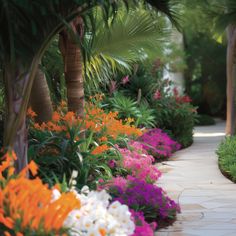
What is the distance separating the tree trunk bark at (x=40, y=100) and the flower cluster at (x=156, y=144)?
2.60 m

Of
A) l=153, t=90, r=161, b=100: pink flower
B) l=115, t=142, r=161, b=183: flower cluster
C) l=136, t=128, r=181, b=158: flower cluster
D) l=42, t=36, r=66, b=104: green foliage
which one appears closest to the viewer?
l=115, t=142, r=161, b=183: flower cluster

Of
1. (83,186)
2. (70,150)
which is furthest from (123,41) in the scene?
(83,186)

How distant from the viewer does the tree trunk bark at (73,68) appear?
668 cm

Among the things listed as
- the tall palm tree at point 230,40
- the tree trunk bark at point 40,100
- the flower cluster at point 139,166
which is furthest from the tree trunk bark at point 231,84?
the tree trunk bark at point 40,100

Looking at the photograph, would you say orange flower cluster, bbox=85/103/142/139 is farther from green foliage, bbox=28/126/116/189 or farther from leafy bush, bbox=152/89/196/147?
leafy bush, bbox=152/89/196/147

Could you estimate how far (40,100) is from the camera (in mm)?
7914

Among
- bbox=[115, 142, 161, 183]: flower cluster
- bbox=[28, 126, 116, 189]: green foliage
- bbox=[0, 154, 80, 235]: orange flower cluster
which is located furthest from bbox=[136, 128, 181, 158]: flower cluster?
bbox=[0, 154, 80, 235]: orange flower cluster

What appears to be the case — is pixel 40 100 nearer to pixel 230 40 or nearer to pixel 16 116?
pixel 16 116

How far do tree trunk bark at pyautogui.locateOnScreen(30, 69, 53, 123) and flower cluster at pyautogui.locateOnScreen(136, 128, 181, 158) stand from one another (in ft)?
8.52

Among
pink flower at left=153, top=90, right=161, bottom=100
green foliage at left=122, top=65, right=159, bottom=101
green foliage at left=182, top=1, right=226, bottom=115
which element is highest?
green foliage at left=122, top=65, right=159, bottom=101

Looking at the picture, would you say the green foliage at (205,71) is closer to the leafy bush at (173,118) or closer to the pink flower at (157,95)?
the leafy bush at (173,118)

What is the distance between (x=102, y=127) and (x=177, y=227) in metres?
2.90

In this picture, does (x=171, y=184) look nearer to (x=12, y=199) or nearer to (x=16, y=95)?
(x=16, y=95)

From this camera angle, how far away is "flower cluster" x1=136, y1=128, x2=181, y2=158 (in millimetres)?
10653
